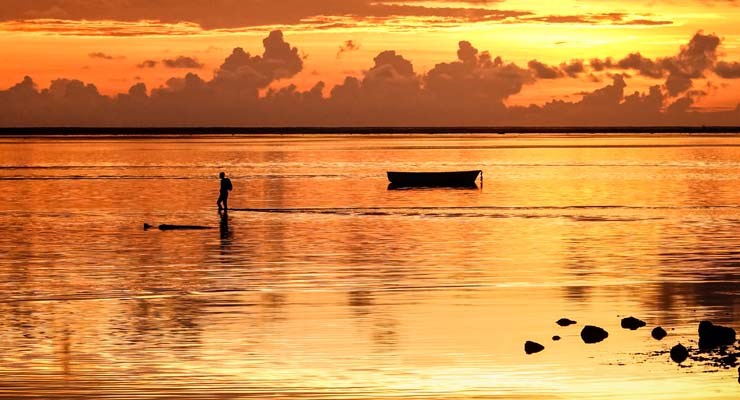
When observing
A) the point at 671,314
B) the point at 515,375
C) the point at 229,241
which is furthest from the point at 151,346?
the point at 229,241

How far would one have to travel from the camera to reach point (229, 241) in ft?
172

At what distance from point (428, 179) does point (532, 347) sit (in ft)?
245

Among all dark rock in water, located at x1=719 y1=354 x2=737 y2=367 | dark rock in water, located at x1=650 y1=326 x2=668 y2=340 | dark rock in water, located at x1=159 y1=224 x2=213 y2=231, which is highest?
dark rock in water, located at x1=650 y1=326 x2=668 y2=340

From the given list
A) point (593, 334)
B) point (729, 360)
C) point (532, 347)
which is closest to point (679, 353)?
point (729, 360)

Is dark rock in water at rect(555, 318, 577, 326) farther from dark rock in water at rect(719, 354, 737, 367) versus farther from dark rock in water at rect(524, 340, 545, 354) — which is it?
dark rock in water at rect(719, 354, 737, 367)

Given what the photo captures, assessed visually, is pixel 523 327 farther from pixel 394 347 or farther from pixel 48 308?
pixel 48 308

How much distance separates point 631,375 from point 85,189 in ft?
257

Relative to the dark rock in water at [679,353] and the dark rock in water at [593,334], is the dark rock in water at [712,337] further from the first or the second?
the dark rock in water at [593,334]

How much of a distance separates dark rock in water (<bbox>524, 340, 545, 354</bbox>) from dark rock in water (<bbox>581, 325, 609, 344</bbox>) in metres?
1.42

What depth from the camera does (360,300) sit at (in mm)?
33188

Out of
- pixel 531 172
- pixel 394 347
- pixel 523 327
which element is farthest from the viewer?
pixel 531 172

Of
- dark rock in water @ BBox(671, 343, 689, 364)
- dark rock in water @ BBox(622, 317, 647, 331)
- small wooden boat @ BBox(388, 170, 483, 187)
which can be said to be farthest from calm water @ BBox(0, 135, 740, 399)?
small wooden boat @ BBox(388, 170, 483, 187)

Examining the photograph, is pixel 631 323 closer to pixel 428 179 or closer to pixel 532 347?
pixel 532 347

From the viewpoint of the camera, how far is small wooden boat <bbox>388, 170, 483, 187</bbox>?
9906cm
